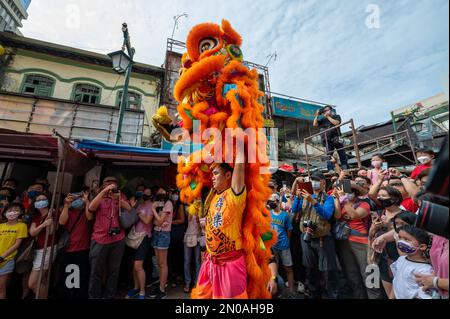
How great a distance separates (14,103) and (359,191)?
10.7 metres

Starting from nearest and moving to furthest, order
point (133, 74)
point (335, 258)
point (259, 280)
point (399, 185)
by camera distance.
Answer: point (259, 280), point (399, 185), point (335, 258), point (133, 74)

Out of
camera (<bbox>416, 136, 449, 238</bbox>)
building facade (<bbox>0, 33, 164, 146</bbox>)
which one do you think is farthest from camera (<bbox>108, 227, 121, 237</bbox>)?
building facade (<bbox>0, 33, 164, 146</bbox>)

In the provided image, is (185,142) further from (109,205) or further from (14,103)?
(14,103)

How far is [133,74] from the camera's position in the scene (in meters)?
9.77

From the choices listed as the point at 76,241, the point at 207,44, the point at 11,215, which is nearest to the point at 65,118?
the point at 11,215

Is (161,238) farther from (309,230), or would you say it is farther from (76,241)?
(309,230)

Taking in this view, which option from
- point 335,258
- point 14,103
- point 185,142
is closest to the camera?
point 185,142

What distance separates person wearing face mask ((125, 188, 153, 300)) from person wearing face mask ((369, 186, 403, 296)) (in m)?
3.32

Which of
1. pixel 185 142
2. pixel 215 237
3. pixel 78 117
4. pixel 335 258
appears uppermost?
pixel 78 117

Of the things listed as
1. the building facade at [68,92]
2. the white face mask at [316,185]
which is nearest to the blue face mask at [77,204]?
the white face mask at [316,185]

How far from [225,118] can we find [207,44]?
0.72 m

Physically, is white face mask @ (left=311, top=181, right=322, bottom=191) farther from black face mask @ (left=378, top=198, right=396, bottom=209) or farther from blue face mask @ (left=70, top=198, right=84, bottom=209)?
blue face mask @ (left=70, top=198, right=84, bottom=209)

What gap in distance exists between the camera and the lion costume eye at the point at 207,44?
70.1 inches

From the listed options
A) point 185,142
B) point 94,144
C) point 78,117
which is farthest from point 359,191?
point 78,117
